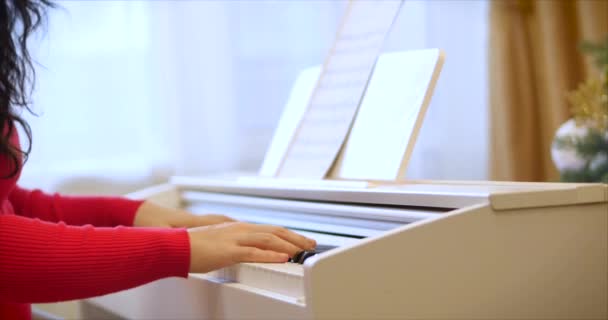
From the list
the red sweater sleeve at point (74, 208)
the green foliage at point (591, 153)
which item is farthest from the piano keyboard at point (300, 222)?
the green foliage at point (591, 153)

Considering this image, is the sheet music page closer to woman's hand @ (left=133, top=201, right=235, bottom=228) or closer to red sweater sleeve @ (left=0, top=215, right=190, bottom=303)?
woman's hand @ (left=133, top=201, right=235, bottom=228)

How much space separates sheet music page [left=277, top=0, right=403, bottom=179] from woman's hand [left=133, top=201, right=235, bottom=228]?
0.63 ft

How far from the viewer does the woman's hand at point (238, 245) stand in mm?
945

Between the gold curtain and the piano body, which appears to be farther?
the gold curtain

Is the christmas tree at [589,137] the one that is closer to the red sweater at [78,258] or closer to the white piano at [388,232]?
the white piano at [388,232]

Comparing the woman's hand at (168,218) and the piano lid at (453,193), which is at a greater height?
the piano lid at (453,193)

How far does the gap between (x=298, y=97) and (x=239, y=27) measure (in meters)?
0.66

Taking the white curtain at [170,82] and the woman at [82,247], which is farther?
the white curtain at [170,82]

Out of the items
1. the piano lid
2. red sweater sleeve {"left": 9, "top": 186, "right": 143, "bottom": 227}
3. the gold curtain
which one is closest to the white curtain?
the gold curtain

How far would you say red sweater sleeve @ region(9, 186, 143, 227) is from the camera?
1.34 m

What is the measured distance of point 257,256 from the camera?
96cm

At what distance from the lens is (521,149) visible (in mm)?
2443

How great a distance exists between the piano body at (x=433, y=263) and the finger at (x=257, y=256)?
0.04ft

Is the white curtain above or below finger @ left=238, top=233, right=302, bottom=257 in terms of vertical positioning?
above
